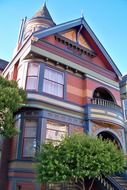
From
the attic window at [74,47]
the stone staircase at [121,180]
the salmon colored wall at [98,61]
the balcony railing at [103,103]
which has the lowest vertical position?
the stone staircase at [121,180]

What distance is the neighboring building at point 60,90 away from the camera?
41.5 ft

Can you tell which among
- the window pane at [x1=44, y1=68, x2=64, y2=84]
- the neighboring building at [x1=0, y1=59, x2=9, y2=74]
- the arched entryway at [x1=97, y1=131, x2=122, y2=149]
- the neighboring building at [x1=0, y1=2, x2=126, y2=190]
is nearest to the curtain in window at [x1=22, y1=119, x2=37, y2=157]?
the neighboring building at [x1=0, y1=2, x2=126, y2=190]

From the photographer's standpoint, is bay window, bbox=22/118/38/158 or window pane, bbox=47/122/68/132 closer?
bay window, bbox=22/118/38/158

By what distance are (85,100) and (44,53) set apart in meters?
4.31

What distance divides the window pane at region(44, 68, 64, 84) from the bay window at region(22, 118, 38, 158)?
3.22 meters

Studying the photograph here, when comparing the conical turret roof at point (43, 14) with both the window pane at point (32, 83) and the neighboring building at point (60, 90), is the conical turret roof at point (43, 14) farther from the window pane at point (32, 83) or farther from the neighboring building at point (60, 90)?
the window pane at point (32, 83)

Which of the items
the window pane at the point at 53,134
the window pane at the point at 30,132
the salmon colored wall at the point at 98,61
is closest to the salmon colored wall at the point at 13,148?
the window pane at the point at 30,132

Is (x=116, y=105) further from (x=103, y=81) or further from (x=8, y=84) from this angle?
(x=8, y=84)

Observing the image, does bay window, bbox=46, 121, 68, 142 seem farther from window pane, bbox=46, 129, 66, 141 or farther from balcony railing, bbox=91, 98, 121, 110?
balcony railing, bbox=91, 98, 121, 110

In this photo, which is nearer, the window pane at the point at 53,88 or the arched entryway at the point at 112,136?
the window pane at the point at 53,88

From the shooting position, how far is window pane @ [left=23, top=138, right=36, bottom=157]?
40.7 ft

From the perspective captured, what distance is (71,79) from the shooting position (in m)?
15.8

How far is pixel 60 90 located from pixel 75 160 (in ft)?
20.5

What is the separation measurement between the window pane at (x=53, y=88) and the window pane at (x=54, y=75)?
293 mm
